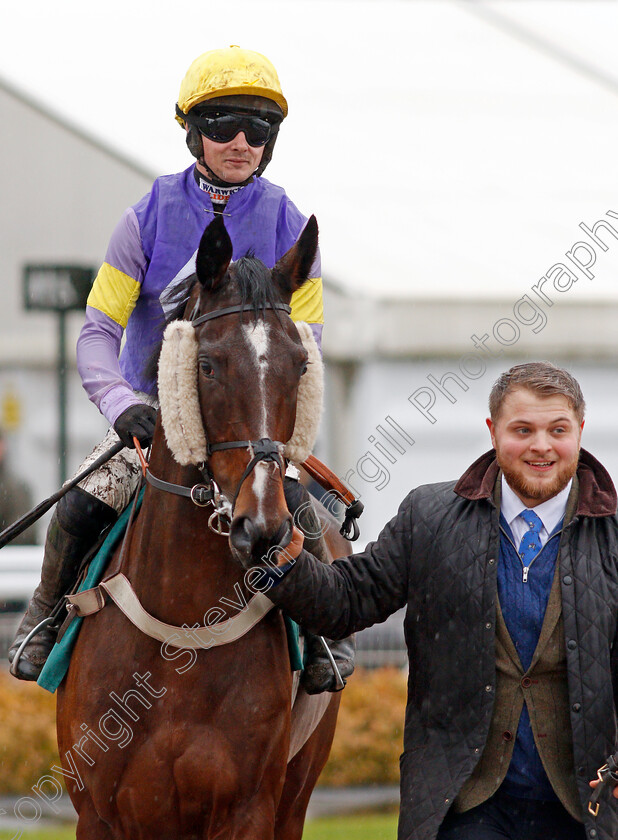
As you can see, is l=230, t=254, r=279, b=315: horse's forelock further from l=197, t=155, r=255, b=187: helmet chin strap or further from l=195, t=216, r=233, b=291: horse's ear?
l=197, t=155, r=255, b=187: helmet chin strap

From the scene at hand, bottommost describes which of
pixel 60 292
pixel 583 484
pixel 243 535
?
pixel 243 535

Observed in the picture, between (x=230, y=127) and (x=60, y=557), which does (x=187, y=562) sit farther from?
(x=230, y=127)

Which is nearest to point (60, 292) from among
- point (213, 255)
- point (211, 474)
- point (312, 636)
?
point (312, 636)

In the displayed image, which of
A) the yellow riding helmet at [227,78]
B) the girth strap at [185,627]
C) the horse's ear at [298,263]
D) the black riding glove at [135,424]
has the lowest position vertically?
the girth strap at [185,627]

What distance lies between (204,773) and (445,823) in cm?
65

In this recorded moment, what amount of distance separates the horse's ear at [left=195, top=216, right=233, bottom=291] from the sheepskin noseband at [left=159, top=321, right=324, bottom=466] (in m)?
0.13

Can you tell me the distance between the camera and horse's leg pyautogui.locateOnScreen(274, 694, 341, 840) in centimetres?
402

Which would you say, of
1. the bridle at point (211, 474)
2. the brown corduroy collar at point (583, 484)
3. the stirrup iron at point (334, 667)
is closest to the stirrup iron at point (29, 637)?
the bridle at point (211, 474)

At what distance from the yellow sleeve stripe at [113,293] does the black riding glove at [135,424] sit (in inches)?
17.8

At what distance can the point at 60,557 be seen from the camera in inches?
139

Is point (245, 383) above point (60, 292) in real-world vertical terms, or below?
below

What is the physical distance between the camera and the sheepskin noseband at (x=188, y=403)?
112 inches

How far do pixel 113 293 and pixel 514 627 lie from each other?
161cm

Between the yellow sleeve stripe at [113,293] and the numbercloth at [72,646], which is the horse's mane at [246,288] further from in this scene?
the numbercloth at [72,646]
